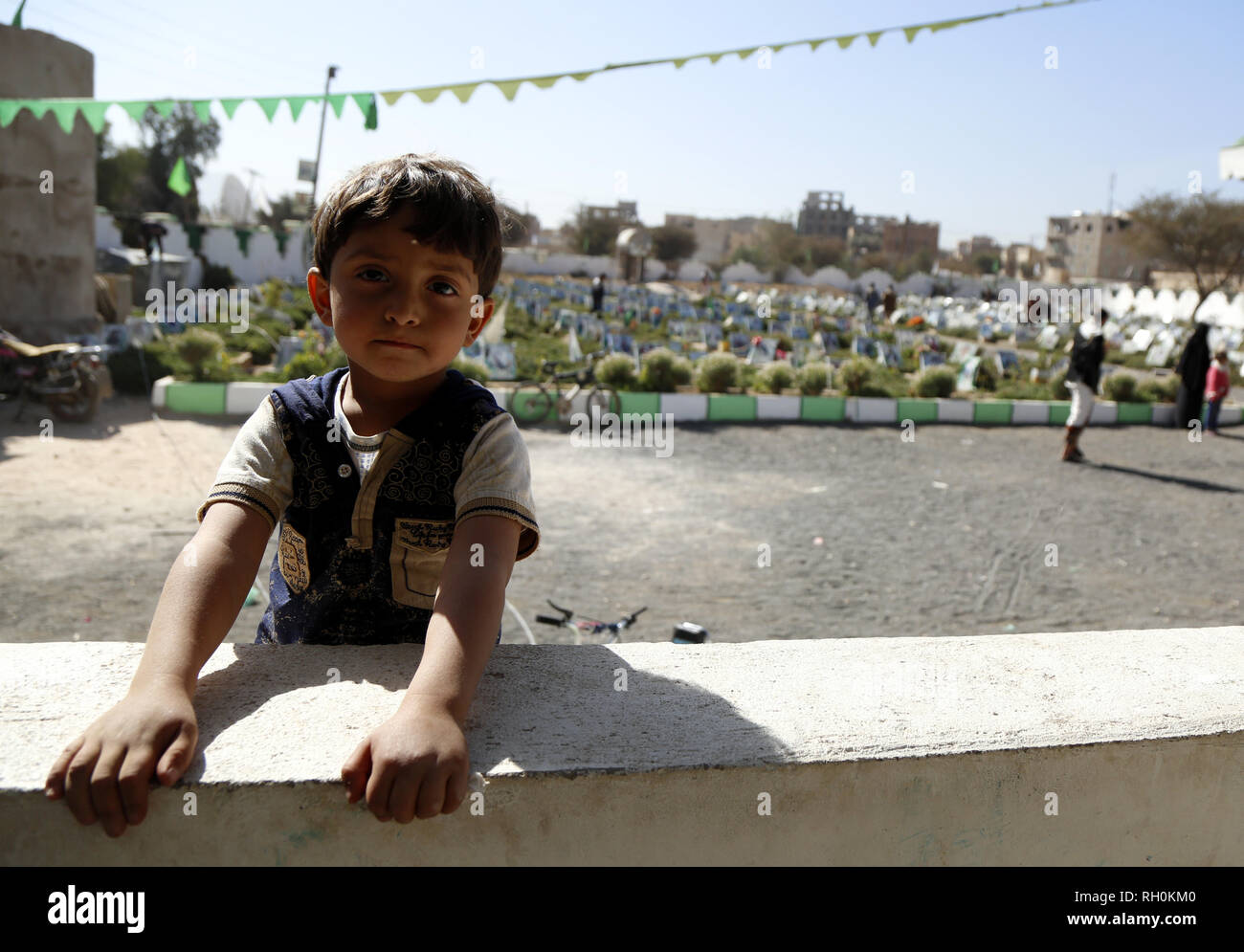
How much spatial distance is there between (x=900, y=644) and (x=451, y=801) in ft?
2.78

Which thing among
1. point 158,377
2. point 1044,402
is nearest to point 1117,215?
point 1044,402

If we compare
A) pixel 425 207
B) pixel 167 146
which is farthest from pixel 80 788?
pixel 167 146

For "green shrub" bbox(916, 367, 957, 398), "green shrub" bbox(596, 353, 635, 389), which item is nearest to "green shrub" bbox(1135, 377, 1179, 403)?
"green shrub" bbox(916, 367, 957, 398)

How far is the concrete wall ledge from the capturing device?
1065mm

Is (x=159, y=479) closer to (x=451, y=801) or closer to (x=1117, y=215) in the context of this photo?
(x=451, y=801)

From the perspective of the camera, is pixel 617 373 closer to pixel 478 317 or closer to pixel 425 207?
pixel 478 317

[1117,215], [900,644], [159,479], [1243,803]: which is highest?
[1117,215]

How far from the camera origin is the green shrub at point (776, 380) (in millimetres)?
Answer: 14844

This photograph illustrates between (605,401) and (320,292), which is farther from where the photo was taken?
(605,401)

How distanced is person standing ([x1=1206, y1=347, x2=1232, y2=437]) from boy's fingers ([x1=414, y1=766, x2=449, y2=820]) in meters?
15.2

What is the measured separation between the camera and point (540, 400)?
1228 centimetres

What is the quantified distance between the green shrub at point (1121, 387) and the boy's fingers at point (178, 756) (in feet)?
53.2

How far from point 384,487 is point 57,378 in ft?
33.0

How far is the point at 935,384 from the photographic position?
15156mm
